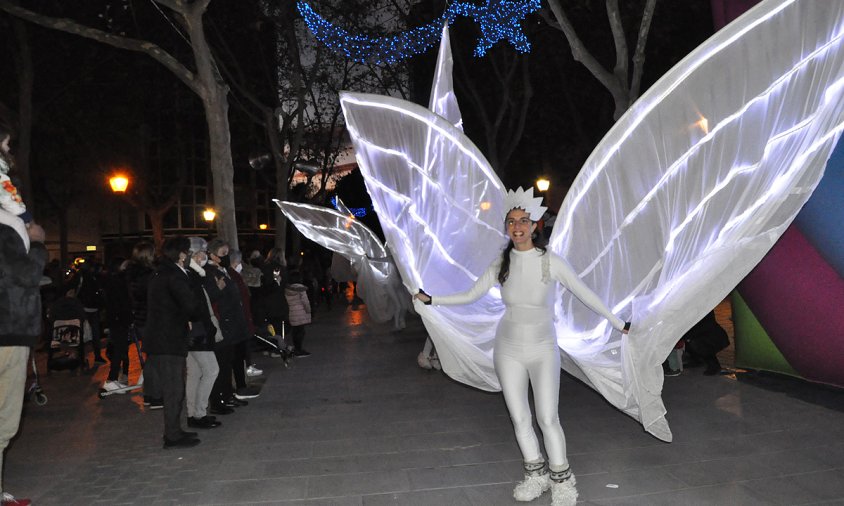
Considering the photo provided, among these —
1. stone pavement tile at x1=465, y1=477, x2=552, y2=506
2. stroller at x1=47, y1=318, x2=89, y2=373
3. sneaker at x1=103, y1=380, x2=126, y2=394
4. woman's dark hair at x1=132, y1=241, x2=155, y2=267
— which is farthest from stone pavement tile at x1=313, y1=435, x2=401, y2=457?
stroller at x1=47, y1=318, x2=89, y2=373

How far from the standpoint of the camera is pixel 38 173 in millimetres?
30094

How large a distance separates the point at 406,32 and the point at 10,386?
10.5 meters

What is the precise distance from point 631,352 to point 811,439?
95.8 inches

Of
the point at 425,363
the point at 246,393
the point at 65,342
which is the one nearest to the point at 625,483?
the point at 425,363

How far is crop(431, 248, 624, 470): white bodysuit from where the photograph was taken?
16.0ft

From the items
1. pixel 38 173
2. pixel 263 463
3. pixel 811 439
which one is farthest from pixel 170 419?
pixel 38 173

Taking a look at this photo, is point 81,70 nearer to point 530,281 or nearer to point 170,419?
point 170,419

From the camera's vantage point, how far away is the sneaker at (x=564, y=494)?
4.81 metres

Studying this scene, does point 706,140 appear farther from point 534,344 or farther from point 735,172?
point 534,344

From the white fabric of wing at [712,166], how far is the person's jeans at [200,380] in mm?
4068

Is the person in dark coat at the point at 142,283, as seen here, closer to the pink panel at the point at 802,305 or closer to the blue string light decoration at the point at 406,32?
→ the blue string light decoration at the point at 406,32

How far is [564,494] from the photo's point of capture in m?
4.81

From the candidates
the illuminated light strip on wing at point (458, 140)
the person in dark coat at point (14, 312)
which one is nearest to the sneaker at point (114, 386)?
the person in dark coat at point (14, 312)

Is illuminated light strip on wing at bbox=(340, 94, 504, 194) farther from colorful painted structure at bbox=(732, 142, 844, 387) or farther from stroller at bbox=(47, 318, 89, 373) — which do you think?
stroller at bbox=(47, 318, 89, 373)
